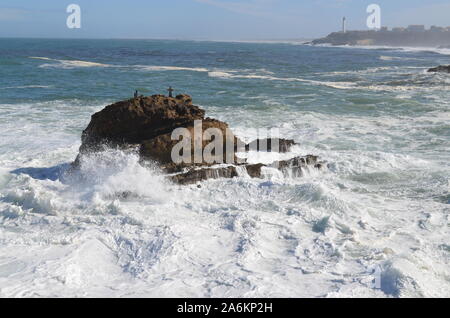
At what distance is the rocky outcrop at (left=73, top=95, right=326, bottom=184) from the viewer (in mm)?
8008

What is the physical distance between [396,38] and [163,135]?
139 meters

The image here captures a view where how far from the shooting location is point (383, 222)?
248 inches

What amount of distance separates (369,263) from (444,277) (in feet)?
2.58

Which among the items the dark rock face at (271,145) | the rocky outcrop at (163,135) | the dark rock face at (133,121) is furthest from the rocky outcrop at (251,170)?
the dark rock face at (133,121)

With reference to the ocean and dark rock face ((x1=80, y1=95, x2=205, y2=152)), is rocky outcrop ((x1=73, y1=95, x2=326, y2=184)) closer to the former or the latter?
dark rock face ((x1=80, y1=95, x2=205, y2=152))

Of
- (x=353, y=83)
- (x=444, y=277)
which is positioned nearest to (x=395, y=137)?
(x=444, y=277)

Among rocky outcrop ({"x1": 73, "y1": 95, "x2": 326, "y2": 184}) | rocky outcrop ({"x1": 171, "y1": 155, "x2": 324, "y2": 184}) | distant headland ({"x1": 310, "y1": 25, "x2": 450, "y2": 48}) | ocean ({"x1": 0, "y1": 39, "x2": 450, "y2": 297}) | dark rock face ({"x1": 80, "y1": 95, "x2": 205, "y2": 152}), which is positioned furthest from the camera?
distant headland ({"x1": 310, "y1": 25, "x2": 450, "y2": 48})

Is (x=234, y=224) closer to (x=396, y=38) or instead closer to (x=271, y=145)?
(x=271, y=145)

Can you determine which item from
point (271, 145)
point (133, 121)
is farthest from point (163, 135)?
point (271, 145)

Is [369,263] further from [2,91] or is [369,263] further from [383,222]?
[2,91]

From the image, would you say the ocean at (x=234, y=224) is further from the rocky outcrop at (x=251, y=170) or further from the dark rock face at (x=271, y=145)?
the dark rock face at (x=271, y=145)

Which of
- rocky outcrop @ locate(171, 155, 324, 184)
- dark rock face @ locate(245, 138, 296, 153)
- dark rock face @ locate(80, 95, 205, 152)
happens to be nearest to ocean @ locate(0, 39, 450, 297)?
rocky outcrop @ locate(171, 155, 324, 184)

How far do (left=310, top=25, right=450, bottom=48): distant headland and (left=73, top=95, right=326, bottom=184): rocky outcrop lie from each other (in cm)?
12465
